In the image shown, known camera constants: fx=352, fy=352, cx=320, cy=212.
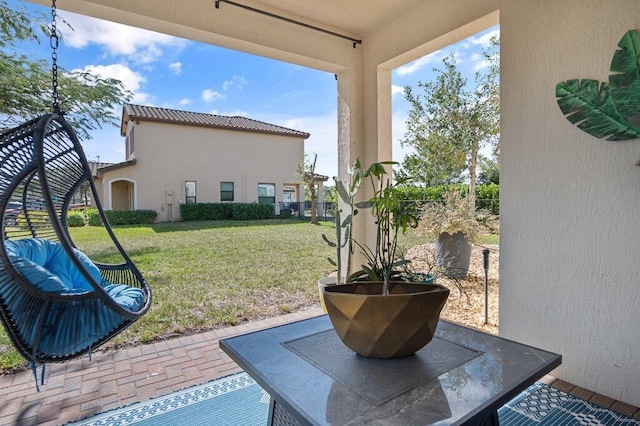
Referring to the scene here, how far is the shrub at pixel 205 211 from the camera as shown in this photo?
31.5 ft

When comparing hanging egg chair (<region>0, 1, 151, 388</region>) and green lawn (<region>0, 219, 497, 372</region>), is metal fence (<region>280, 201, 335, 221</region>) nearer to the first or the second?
green lawn (<region>0, 219, 497, 372</region>)

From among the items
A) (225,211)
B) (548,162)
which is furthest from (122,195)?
(548,162)

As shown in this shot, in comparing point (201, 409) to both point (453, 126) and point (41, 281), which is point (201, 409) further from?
point (453, 126)

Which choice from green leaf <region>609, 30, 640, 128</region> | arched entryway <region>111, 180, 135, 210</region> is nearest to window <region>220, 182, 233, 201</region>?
arched entryway <region>111, 180, 135, 210</region>

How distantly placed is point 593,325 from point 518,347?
117 centimetres

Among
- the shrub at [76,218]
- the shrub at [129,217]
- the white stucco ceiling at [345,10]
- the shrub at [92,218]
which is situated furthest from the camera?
the shrub at [129,217]

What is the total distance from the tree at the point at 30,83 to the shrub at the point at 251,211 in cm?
542

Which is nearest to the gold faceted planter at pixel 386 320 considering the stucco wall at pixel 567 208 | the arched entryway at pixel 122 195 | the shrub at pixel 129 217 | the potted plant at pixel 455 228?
the stucco wall at pixel 567 208

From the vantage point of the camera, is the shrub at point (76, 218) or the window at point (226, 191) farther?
the window at point (226, 191)

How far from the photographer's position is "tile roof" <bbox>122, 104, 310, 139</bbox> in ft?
29.8

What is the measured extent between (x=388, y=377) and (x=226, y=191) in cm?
943

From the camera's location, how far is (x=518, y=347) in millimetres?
1271

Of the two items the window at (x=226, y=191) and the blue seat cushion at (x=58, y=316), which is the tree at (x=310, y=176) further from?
the blue seat cushion at (x=58, y=316)

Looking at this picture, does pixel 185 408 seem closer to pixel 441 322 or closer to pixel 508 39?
pixel 441 322
